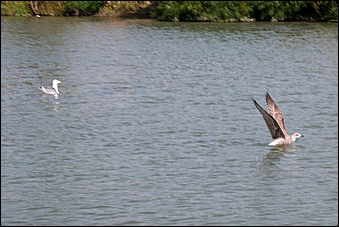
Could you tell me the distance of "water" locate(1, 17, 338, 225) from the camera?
12566 mm

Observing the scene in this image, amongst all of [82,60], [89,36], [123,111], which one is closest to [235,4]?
[89,36]

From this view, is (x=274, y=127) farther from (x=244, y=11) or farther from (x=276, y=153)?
(x=244, y=11)

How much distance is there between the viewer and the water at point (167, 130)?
41.2 ft

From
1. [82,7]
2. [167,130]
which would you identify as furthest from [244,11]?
[167,130]

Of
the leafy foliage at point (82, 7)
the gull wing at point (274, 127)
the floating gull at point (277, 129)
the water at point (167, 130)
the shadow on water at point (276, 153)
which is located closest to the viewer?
the water at point (167, 130)

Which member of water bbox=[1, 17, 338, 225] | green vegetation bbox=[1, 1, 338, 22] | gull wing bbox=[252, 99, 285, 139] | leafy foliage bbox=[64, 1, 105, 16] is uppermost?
gull wing bbox=[252, 99, 285, 139]

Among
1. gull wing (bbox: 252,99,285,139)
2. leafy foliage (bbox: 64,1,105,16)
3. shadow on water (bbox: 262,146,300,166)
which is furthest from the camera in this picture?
leafy foliage (bbox: 64,1,105,16)

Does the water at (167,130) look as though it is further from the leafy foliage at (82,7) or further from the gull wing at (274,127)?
the leafy foliage at (82,7)

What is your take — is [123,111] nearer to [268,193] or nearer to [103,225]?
[268,193]

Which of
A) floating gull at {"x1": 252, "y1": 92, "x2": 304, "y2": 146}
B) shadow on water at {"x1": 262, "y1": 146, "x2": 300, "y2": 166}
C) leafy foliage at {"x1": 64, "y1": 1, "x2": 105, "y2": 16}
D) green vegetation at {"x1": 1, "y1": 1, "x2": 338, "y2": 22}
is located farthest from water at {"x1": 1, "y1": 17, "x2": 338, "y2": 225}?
leafy foliage at {"x1": 64, "y1": 1, "x2": 105, "y2": 16}

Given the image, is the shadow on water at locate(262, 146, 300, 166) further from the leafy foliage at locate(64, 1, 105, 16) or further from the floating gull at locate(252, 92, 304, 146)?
the leafy foliage at locate(64, 1, 105, 16)

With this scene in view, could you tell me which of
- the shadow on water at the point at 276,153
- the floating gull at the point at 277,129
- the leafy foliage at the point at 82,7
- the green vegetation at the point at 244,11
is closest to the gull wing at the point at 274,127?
the floating gull at the point at 277,129

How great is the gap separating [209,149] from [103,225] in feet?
15.0

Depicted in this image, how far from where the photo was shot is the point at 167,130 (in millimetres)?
17266
